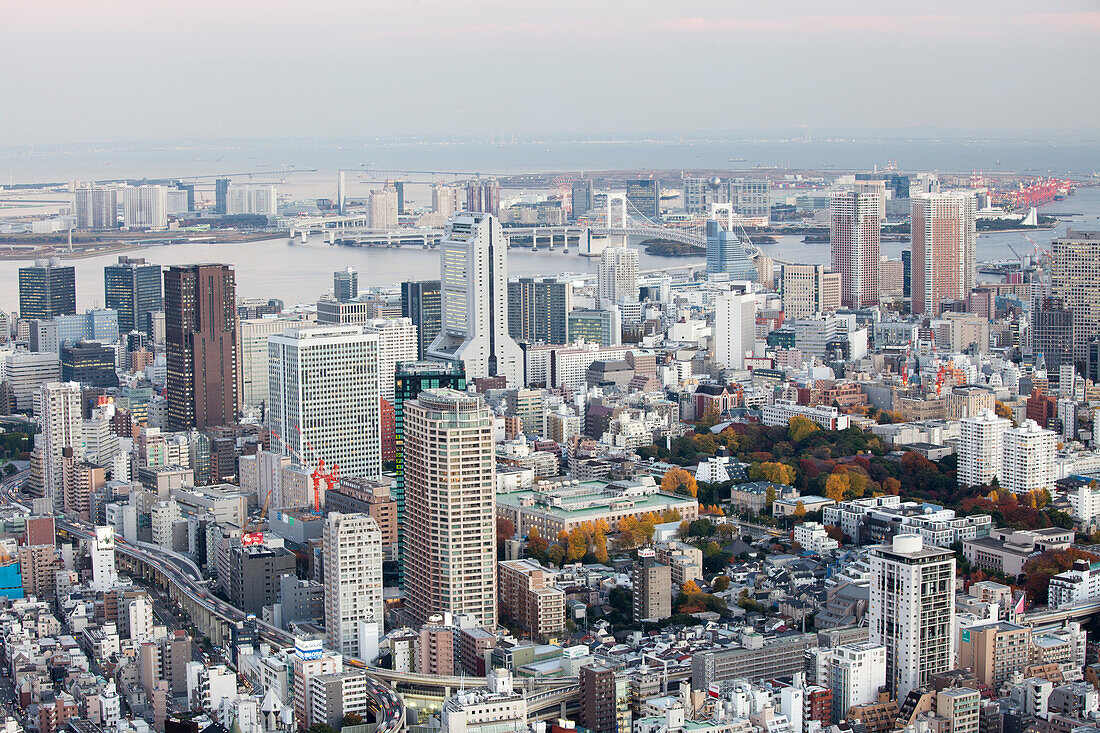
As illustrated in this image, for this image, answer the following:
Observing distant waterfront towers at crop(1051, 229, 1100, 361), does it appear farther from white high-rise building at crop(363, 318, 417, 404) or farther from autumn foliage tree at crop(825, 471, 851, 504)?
white high-rise building at crop(363, 318, 417, 404)

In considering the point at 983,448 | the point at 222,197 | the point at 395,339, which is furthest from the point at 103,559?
the point at 222,197

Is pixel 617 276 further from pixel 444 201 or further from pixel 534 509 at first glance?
pixel 444 201

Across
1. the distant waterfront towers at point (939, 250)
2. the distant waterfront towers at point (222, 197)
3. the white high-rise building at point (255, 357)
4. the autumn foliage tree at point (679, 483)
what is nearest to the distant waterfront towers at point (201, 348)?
the white high-rise building at point (255, 357)

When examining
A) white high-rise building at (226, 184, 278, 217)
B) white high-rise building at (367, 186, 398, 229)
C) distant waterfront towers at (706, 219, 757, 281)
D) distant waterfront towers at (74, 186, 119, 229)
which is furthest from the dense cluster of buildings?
white high-rise building at (226, 184, 278, 217)

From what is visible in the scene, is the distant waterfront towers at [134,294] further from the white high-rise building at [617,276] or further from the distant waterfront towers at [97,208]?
the distant waterfront towers at [97,208]

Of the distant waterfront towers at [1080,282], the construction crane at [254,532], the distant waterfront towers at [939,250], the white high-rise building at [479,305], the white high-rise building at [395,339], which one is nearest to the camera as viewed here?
the construction crane at [254,532]

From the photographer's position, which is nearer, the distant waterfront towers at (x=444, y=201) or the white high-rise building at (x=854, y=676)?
the white high-rise building at (x=854, y=676)
